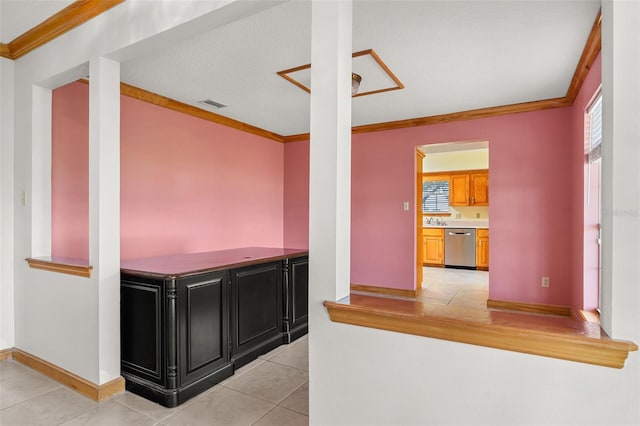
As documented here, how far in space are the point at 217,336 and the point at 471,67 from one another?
3149 mm

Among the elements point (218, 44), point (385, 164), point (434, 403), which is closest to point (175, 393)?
point (434, 403)

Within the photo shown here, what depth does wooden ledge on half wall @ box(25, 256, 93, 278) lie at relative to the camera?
7.98 feet

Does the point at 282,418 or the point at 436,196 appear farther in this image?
the point at 436,196

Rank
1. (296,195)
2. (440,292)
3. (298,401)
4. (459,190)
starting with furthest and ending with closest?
(459,190) → (296,195) → (440,292) → (298,401)

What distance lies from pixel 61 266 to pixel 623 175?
3.29 metres

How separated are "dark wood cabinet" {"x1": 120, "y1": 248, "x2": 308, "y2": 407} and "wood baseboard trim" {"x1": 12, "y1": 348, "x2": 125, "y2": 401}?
10 cm

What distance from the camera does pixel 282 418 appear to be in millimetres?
2152

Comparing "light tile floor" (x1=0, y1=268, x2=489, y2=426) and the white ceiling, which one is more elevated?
the white ceiling

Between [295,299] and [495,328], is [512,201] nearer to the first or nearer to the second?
[295,299]

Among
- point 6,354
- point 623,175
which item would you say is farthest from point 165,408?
point 623,175

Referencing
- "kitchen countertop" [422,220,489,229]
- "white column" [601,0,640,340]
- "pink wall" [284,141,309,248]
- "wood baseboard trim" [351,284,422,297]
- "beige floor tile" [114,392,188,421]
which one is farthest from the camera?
"kitchen countertop" [422,220,489,229]

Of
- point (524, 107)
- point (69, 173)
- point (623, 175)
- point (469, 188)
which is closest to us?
point (623, 175)

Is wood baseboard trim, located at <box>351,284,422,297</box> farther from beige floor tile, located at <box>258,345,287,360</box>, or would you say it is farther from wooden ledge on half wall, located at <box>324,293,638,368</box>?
wooden ledge on half wall, located at <box>324,293,638,368</box>

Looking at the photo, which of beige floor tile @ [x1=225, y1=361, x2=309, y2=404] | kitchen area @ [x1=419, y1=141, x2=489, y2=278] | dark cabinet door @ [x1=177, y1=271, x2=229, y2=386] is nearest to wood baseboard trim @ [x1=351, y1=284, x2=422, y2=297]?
kitchen area @ [x1=419, y1=141, x2=489, y2=278]
